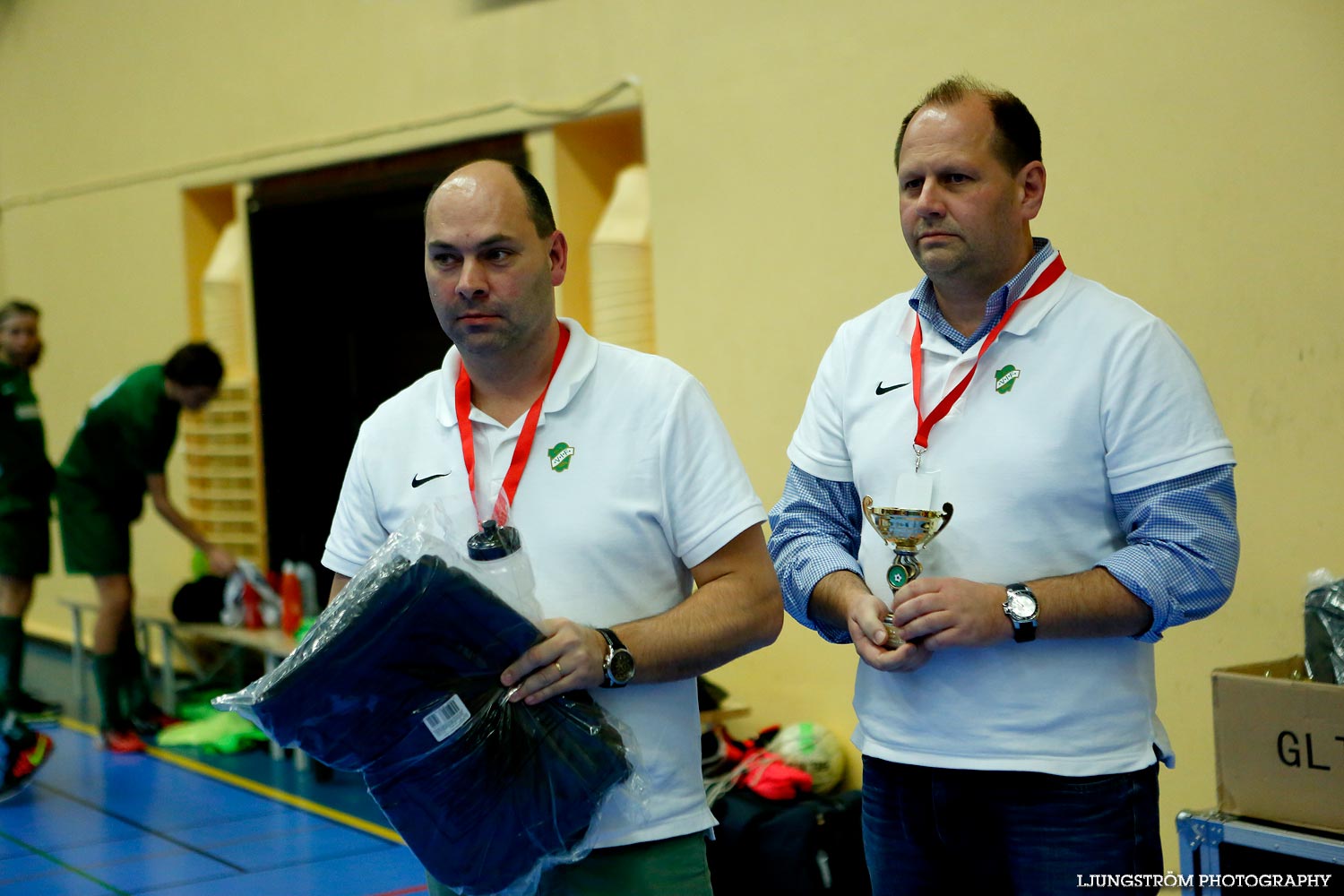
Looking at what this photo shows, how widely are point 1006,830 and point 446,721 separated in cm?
84

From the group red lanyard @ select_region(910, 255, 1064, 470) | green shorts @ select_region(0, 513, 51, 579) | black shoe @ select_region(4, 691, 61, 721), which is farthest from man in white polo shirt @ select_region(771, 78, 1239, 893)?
black shoe @ select_region(4, 691, 61, 721)

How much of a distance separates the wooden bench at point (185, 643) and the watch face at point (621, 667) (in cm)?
378

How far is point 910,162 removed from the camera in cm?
209

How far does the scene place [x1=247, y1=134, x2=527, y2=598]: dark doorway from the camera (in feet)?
23.5

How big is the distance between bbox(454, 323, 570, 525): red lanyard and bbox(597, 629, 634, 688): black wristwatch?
10.2 inches

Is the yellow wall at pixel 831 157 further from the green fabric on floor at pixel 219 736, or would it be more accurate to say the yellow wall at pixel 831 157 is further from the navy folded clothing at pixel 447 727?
the navy folded clothing at pixel 447 727

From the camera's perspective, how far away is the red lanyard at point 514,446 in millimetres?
2029

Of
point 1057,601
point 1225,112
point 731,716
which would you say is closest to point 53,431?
point 731,716

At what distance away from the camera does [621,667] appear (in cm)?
188

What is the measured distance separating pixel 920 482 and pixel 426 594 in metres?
0.76

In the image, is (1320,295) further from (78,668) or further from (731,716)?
(78,668)

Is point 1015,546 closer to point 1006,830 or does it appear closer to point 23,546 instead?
point 1006,830

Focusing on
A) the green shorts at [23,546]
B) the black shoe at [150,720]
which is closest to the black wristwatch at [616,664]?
the black shoe at [150,720]

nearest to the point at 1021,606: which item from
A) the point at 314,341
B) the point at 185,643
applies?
the point at 314,341
